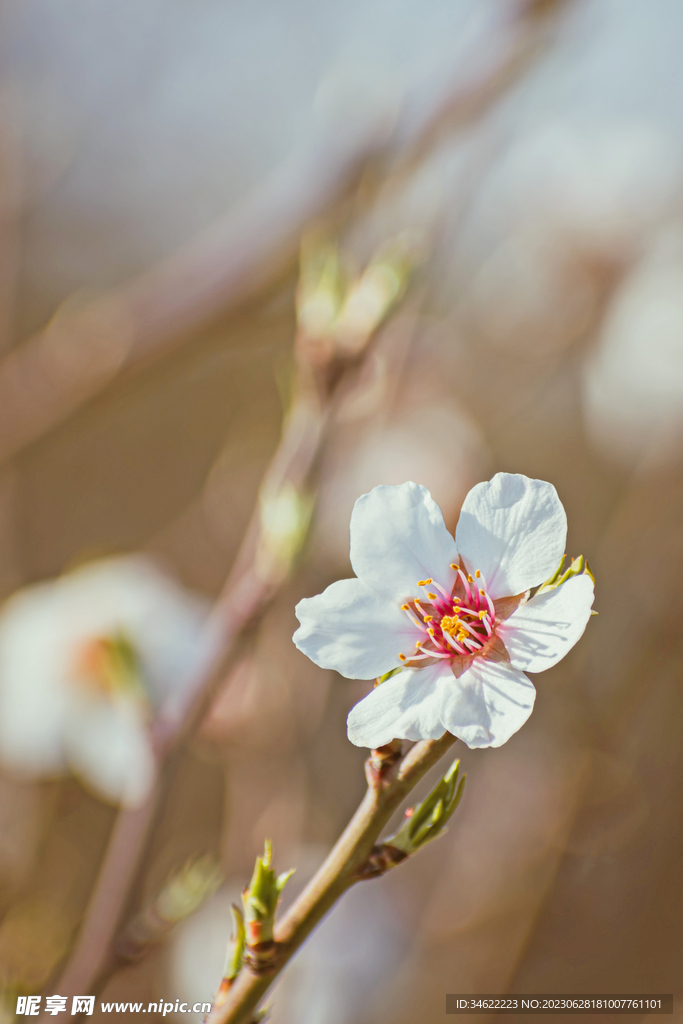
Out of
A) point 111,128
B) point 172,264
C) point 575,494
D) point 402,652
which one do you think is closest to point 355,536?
point 402,652

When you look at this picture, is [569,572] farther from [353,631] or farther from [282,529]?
[282,529]

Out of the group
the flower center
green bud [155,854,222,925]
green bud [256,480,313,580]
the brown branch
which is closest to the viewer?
the flower center

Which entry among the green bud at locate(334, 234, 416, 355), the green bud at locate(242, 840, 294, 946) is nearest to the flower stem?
the green bud at locate(242, 840, 294, 946)

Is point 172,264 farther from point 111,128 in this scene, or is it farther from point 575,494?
point 575,494

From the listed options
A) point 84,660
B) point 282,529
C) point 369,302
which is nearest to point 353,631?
point 282,529

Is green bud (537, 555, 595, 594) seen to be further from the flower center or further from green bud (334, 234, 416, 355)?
green bud (334, 234, 416, 355)

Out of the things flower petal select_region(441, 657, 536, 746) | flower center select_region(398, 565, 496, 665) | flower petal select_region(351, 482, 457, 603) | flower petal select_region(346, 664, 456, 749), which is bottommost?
flower petal select_region(441, 657, 536, 746)
